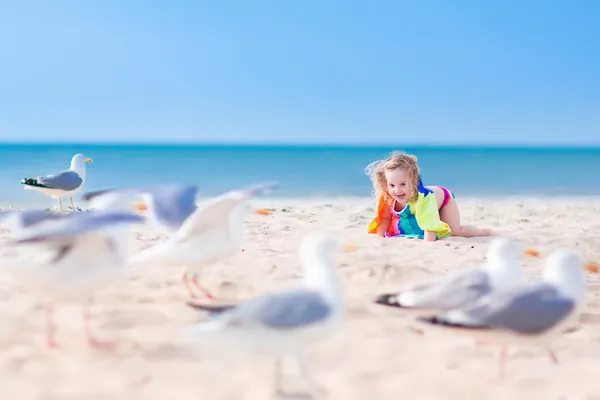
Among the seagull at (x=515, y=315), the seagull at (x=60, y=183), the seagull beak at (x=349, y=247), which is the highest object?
the seagull at (x=515, y=315)

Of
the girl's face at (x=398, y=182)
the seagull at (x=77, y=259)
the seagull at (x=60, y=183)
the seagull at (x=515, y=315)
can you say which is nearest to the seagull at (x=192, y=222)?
the seagull at (x=77, y=259)

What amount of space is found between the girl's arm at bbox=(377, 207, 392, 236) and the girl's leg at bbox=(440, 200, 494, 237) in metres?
0.73

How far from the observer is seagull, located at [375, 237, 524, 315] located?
3141mm

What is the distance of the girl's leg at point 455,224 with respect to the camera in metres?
8.08

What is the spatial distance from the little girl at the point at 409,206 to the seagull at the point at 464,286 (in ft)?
13.1

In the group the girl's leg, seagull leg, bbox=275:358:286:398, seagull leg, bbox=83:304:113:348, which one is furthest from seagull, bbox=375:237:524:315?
the girl's leg

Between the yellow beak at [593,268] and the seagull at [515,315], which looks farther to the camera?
the yellow beak at [593,268]

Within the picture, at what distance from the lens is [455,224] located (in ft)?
26.6

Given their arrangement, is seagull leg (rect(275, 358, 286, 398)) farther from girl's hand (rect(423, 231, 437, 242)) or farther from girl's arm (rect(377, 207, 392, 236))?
girl's arm (rect(377, 207, 392, 236))

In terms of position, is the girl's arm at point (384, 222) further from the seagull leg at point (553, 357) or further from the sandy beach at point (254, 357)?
the seagull leg at point (553, 357)

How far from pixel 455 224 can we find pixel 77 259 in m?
5.62

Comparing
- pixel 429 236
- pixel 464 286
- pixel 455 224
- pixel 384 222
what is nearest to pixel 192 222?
pixel 464 286

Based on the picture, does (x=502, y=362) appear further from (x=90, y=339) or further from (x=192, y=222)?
(x=90, y=339)

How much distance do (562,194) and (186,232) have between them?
17.4 meters
